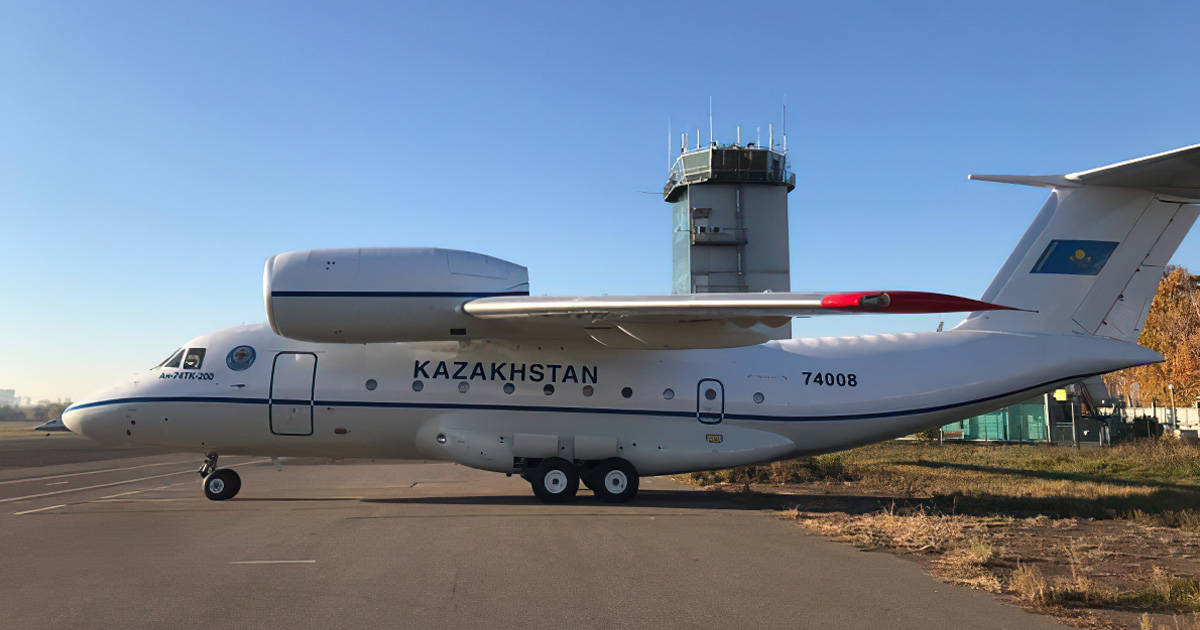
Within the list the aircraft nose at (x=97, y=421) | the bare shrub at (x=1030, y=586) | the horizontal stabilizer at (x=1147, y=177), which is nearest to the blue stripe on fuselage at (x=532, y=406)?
the aircraft nose at (x=97, y=421)

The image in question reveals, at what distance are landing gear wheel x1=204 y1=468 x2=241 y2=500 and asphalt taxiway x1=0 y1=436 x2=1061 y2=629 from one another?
824 millimetres

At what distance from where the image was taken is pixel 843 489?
50.3 ft

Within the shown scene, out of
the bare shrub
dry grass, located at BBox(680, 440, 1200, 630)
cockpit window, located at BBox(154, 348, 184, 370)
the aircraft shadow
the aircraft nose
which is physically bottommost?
the aircraft shadow

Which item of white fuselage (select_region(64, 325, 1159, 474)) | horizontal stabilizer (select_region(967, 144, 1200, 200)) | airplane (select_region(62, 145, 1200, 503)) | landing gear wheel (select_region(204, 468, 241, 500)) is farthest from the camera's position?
landing gear wheel (select_region(204, 468, 241, 500))

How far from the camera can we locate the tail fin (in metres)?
12.5

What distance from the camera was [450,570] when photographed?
273 inches

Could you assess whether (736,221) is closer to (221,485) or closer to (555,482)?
(555,482)

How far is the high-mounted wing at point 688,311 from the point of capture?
8227 mm

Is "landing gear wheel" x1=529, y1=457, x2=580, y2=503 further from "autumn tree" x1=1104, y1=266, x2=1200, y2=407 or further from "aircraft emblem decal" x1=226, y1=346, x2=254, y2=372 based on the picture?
"autumn tree" x1=1104, y1=266, x2=1200, y2=407

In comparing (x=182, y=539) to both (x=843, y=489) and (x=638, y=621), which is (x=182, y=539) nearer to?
(x=638, y=621)

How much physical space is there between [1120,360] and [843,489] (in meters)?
5.30

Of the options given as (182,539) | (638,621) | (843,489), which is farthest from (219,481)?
(843,489)

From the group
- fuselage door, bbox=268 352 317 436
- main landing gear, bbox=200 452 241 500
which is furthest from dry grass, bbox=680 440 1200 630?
main landing gear, bbox=200 452 241 500

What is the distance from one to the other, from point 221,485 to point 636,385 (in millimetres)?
7378
